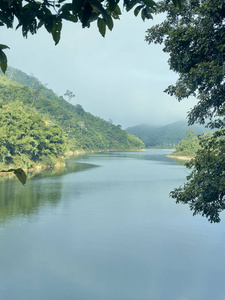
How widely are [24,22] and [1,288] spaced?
11.2 meters

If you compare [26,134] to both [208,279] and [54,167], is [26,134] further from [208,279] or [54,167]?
[208,279]

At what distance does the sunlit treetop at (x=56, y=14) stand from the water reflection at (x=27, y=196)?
A: 1750 cm

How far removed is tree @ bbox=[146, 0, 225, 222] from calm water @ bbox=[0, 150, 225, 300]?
358 centimetres

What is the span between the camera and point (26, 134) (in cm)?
4212

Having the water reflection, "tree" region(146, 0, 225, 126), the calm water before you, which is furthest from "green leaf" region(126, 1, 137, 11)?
the water reflection

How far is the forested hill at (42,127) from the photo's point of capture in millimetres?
39469

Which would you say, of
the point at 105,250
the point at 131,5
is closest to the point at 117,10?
the point at 131,5

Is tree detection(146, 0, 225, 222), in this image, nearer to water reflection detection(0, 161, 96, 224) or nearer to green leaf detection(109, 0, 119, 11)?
green leaf detection(109, 0, 119, 11)

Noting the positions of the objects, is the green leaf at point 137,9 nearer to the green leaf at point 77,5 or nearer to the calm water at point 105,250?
the green leaf at point 77,5


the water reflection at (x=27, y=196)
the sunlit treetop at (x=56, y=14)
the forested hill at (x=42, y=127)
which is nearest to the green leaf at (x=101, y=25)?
the sunlit treetop at (x=56, y=14)

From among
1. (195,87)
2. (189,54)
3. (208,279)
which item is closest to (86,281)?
(208,279)

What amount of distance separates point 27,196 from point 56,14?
24401mm

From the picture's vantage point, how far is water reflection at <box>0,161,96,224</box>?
826 inches

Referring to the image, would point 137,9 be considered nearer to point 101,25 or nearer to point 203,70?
point 101,25
